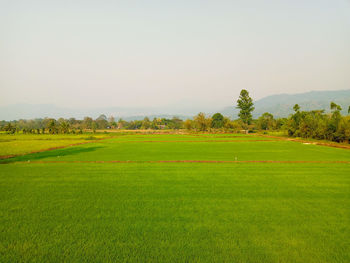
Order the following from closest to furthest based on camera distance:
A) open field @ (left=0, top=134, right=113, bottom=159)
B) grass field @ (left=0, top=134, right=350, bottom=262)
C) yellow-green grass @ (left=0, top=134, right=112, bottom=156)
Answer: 1. grass field @ (left=0, top=134, right=350, bottom=262)
2. open field @ (left=0, top=134, right=113, bottom=159)
3. yellow-green grass @ (left=0, top=134, right=112, bottom=156)

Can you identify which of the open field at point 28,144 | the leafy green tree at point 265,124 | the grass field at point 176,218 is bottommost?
the grass field at point 176,218

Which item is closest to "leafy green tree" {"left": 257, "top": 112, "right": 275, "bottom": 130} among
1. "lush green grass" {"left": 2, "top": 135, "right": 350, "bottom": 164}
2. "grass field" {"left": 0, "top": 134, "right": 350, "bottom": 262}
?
"lush green grass" {"left": 2, "top": 135, "right": 350, "bottom": 164}

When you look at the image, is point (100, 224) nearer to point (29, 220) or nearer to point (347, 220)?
point (29, 220)

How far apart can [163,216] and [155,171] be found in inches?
290

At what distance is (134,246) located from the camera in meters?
5.41

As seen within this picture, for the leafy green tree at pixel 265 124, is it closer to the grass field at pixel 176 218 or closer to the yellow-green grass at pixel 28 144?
the yellow-green grass at pixel 28 144

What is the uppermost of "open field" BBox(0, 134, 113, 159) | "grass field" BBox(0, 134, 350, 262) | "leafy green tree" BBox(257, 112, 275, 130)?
"leafy green tree" BBox(257, 112, 275, 130)

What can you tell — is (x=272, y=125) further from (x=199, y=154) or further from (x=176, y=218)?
(x=176, y=218)

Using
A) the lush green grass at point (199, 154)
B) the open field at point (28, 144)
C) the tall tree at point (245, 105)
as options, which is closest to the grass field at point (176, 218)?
the lush green grass at point (199, 154)

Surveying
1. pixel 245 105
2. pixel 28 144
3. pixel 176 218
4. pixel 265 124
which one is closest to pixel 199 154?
pixel 176 218

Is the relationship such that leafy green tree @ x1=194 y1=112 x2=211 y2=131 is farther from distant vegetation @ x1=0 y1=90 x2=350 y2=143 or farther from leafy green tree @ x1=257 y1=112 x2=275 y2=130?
leafy green tree @ x1=257 y1=112 x2=275 y2=130

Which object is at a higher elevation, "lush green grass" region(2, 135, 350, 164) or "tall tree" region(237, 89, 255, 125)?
"tall tree" region(237, 89, 255, 125)

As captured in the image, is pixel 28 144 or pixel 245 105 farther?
pixel 245 105

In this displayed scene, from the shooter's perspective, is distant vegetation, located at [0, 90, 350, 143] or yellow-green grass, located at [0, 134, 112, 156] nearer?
yellow-green grass, located at [0, 134, 112, 156]
